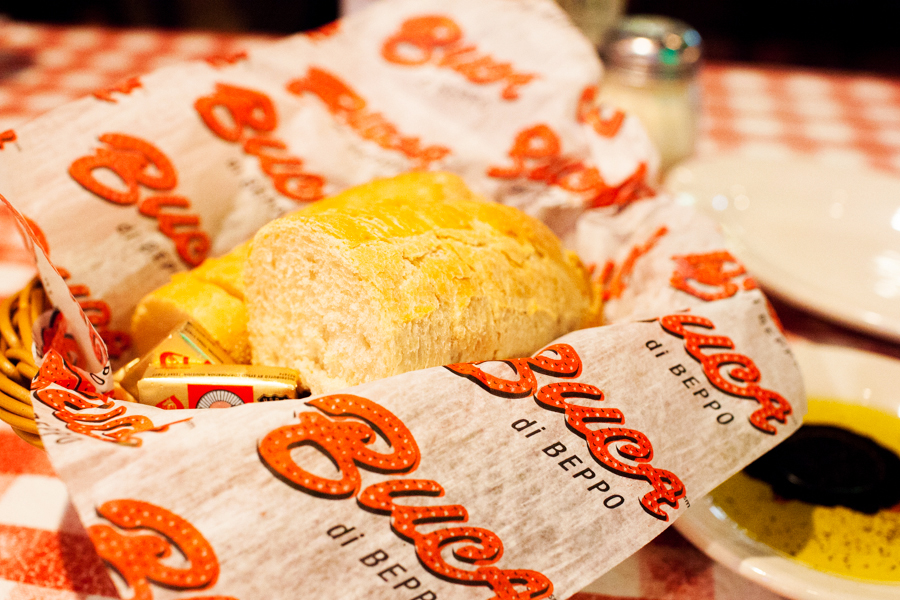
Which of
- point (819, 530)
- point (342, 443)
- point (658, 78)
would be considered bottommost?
point (819, 530)

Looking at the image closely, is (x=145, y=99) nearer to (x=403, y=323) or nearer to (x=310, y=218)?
(x=310, y=218)

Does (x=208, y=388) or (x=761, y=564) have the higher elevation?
(x=208, y=388)

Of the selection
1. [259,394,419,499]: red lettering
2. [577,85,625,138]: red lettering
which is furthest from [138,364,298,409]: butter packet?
[577,85,625,138]: red lettering

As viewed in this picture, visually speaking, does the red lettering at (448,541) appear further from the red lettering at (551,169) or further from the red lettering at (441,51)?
the red lettering at (441,51)

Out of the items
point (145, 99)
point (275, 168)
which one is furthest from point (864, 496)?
point (145, 99)

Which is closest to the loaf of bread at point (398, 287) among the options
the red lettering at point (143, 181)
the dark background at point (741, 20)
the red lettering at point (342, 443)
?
the red lettering at point (342, 443)

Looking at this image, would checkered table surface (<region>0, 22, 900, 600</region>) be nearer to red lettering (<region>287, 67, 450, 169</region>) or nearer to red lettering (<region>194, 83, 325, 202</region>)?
red lettering (<region>194, 83, 325, 202</region>)

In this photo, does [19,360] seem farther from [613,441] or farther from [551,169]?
[551,169]

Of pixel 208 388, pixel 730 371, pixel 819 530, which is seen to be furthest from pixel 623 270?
pixel 208 388
